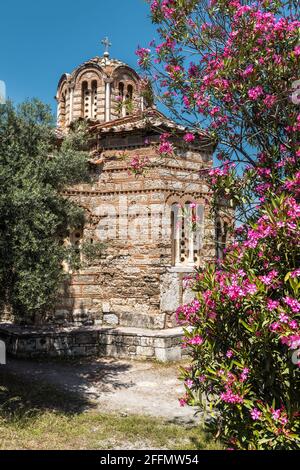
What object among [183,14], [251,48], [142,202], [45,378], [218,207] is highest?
[183,14]

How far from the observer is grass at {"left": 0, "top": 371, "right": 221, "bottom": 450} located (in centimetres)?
585

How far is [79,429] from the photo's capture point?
638cm

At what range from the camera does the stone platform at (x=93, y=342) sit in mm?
11199

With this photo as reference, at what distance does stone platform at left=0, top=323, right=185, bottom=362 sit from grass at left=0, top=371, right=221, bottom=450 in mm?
3472

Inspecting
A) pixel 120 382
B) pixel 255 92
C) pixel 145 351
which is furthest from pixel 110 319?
pixel 255 92

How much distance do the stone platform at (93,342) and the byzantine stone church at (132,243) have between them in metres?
0.03

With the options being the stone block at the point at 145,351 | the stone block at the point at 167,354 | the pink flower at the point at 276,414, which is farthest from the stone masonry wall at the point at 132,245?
the pink flower at the point at 276,414

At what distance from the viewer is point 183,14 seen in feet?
20.9

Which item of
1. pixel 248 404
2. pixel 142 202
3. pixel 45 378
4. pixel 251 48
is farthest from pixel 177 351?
pixel 251 48

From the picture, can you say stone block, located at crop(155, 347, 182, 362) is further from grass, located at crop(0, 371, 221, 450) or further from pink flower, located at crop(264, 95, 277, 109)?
pink flower, located at crop(264, 95, 277, 109)

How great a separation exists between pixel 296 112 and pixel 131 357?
8.08 meters

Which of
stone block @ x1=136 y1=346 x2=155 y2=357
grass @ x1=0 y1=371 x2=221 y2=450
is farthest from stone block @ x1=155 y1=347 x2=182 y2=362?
grass @ x1=0 y1=371 x2=221 y2=450

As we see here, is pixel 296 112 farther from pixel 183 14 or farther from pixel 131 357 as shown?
pixel 131 357
